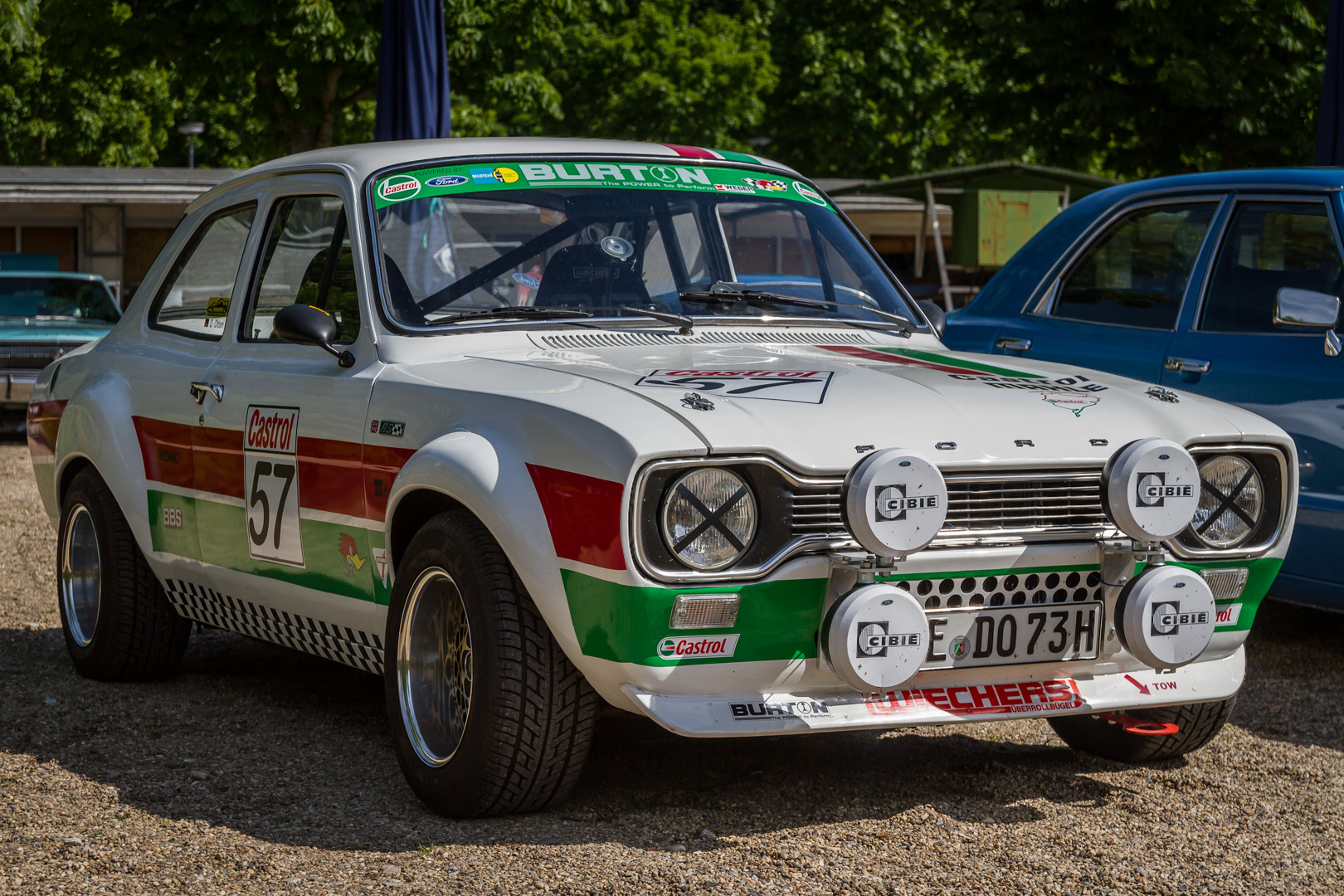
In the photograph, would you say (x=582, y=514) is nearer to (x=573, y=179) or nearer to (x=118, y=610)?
(x=573, y=179)

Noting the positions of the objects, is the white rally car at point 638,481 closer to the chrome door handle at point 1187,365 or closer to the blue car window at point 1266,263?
the chrome door handle at point 1187,365

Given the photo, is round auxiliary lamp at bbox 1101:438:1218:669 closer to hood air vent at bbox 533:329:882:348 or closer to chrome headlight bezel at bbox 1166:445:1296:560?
chrome headlight bezel at bbox 1166:445:1296:560

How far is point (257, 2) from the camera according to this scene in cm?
1928

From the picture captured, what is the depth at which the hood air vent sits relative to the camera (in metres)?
4.51

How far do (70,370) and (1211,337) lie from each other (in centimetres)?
416

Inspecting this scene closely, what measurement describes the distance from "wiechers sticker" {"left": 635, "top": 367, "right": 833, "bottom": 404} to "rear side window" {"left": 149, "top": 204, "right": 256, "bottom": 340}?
1974 millimetres

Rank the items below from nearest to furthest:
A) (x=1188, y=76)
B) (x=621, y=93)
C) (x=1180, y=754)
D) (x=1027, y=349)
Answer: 1. (x=1180, y=754)
2. (x=1027, y=349)
3. (x=1188, y=76)
4. (x=621, y=93)

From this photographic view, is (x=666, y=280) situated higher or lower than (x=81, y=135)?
lower

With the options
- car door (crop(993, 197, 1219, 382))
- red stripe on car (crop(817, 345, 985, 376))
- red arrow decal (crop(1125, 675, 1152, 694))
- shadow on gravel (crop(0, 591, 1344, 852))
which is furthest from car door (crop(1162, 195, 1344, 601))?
red arrow decal (crop(1125, 675, 1152, 694))

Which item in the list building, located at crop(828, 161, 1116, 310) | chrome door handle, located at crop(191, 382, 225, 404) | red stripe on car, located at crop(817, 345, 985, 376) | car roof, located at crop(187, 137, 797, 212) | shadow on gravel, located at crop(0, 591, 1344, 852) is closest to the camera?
shadow on gravel, located at crop(0, 591, 1344, 852)

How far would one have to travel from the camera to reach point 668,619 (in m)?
3.51

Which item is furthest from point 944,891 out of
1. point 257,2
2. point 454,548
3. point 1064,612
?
point 257,2

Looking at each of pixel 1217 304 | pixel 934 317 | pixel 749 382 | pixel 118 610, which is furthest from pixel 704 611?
pixel 1217 304

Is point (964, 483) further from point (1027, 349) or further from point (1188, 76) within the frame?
point (1188, 76)
